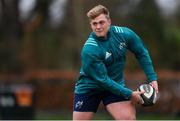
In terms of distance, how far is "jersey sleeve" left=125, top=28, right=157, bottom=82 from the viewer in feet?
27.7

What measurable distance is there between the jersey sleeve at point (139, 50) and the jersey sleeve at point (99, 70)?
49 centimetres

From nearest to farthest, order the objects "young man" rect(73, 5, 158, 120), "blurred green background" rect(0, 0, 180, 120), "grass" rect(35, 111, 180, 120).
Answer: "young man" rect(73, 5, 158, 120) → "grass" rect(35, 111, 180, 120) → "blurred green background" rect(0, 0, 180, 120)

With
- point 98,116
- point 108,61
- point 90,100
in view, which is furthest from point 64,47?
point 108,61

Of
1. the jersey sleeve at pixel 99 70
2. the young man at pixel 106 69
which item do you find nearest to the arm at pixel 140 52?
the young man at pixel 106 69

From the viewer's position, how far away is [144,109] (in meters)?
22.7

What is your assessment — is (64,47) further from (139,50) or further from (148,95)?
(148,95)

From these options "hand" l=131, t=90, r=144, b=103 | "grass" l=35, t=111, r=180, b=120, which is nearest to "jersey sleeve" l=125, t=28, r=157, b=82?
"hand" l=131, t=90, r=144, b=103

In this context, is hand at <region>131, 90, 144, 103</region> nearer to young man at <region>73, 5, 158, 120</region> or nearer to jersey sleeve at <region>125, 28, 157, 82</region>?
young man at <region>73, 5, 158, 120</region>

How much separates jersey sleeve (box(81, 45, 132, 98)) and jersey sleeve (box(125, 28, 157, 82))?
487 millimetres

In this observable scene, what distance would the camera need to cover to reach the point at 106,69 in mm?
8320

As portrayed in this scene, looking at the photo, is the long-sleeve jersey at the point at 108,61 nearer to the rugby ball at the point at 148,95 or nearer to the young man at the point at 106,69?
A: the young man at the point at 106,69

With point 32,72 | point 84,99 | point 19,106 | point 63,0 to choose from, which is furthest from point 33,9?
point 84,99

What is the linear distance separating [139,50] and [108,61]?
0.46 meters

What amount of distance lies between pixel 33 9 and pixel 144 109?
1018 cm
